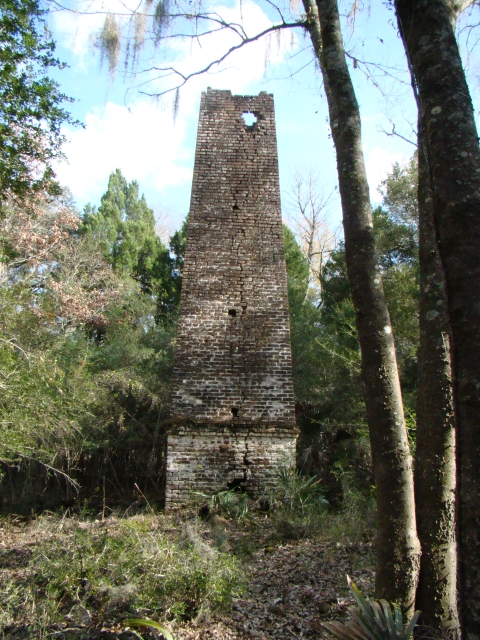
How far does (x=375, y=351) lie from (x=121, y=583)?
286 cm

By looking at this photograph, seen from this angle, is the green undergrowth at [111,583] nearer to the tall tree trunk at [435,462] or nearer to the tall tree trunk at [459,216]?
the tall tree trunk at [435,462]

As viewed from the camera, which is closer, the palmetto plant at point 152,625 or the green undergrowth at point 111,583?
the palmetto plant at point 152,625

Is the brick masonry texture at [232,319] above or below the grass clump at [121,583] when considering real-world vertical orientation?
above

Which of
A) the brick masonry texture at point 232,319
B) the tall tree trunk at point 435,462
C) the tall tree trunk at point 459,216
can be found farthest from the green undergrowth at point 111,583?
the brick masonry texture at point 232,319

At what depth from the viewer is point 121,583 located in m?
4.02

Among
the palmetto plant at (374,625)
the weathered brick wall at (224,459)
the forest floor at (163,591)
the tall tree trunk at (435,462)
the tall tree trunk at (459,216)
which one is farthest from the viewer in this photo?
the weathered brick wall at (224,459)

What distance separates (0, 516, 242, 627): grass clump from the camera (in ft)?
12.7

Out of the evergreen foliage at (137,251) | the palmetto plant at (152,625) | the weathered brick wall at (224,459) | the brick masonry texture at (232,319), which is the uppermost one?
the evergreen foliage at (137,251)

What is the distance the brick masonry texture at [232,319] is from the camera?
792 centimetres

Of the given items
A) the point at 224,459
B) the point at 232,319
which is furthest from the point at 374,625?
the point at 232,319

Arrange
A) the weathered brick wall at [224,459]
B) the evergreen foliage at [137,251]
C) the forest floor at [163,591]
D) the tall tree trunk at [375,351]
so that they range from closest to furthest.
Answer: the tall tree trunk at [375,351] → the forest floor at [163,591] → the weathered brick wall at [224,459] → the evergreen foliage at [137,251]

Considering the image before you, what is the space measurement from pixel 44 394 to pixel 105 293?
33.4ft

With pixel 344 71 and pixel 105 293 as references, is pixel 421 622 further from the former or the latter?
pixel 105 293

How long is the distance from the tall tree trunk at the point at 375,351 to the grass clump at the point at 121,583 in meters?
1.43
